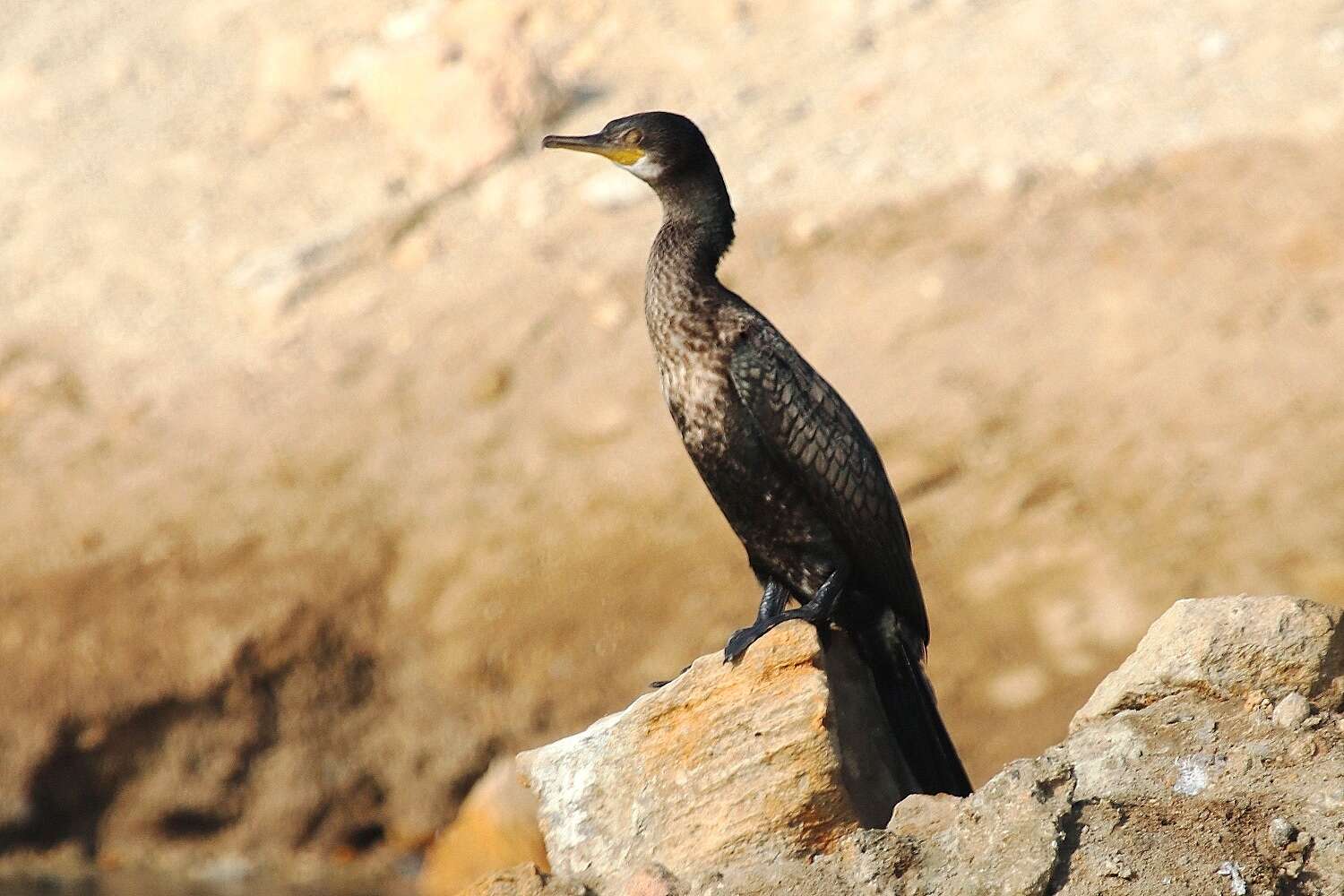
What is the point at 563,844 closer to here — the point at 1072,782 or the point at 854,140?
the point at 1072,782

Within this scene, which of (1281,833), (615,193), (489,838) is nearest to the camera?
(1281,833)

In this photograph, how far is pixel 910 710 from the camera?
5547 millimetres

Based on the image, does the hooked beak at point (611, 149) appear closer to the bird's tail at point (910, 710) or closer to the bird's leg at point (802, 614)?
the bird's leg at point (802, 614)

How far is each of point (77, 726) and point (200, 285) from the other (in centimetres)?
362

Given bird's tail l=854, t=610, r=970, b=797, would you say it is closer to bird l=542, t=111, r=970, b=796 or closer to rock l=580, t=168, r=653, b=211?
bird l=542, t=111, r=970, b=796

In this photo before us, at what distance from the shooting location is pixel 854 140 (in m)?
12.9

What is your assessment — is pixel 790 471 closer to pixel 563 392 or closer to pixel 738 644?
pixel 738 644

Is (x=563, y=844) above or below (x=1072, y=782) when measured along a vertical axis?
above

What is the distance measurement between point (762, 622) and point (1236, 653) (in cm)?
129

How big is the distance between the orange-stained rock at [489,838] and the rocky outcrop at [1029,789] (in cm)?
359

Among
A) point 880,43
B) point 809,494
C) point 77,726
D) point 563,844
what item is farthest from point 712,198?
point 880,43

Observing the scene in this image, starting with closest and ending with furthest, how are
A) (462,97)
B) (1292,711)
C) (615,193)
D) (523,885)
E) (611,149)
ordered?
(1292,711)
(523,885)
(611,149)
(615,193)
(462,97)

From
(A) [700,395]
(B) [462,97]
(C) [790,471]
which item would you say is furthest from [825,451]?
(B) [462,97]

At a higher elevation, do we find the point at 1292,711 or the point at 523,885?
the point at 523,885
